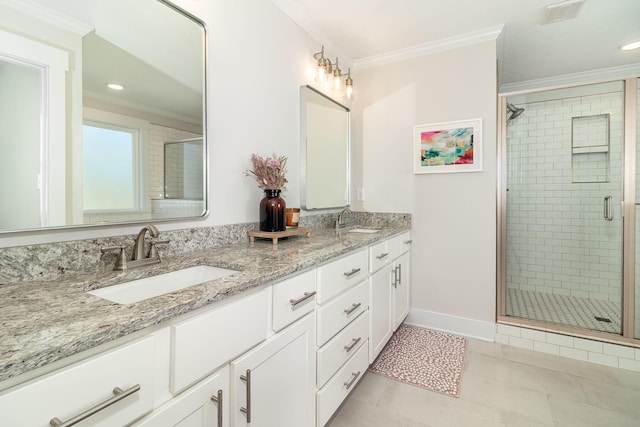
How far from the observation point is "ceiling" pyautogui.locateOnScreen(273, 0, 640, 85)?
209 centimetres

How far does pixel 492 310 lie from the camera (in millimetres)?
2451

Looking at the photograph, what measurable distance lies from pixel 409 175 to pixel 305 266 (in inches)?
73.9

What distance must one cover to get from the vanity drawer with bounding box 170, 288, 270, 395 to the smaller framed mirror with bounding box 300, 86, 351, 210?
4.50 feet

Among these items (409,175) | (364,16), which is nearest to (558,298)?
(409,175)

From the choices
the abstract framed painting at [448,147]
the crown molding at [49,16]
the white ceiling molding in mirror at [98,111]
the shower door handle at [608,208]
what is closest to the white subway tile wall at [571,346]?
the shower door handle at [608,208]

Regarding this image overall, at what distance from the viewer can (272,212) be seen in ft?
5.56

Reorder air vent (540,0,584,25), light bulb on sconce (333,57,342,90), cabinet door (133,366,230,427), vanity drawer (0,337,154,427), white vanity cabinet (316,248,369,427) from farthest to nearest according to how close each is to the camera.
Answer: light bulb on sconce (333,57,342,90), air vent (540,0,584,25), white vanity cabinet (316,248,369,427), cabinet door (133,366,230,427), vanity drawer (0,337,154,427)

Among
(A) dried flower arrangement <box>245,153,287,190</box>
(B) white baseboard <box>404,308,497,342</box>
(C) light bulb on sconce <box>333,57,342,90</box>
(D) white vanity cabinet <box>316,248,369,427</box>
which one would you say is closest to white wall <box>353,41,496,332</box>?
(B) white baseboard <box>404,308,497,342</box>

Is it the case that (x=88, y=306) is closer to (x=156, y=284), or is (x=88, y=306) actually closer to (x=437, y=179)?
(x=156, y=284)

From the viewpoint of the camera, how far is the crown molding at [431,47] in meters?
2.40

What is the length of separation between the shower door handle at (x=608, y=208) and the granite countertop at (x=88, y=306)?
2462 millimetres

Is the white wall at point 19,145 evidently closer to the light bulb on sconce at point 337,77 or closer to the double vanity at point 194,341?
the double vanity at point 194,341

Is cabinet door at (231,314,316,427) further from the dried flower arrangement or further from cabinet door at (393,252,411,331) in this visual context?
cabinet door at (393,252,411,331)

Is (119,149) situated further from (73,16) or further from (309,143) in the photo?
(309,143)
